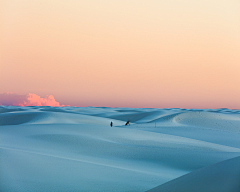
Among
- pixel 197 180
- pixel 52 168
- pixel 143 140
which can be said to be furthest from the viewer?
pixel 143 140

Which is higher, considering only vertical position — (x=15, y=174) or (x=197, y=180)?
(x=197, y=180)

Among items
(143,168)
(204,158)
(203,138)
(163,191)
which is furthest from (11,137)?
(203,138)

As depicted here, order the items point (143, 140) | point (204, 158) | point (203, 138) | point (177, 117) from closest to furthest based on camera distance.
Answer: point (204, 158) < point (143, 140) < point (203, 138) < point (177, 117)

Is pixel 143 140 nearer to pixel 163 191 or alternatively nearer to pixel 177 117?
pixel 163 191

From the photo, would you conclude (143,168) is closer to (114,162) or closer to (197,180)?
(114,162)

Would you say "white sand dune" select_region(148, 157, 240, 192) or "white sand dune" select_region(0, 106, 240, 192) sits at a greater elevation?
"white sand dune" select_region(148, 157, 240, 192)

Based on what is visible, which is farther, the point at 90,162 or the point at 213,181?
the point at 90,162

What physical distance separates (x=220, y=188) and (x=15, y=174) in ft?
14.2

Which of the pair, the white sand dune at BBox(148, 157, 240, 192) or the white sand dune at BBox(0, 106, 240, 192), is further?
the white sand dune at BBox(0, 106, 240, 192)

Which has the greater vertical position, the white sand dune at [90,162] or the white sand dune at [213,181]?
the white sand dune at [213,181]

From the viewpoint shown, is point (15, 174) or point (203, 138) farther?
point (203, 138)

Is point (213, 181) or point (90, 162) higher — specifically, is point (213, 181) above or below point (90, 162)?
above

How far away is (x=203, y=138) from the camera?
51.6ft

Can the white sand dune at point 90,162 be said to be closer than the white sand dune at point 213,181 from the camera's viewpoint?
No
